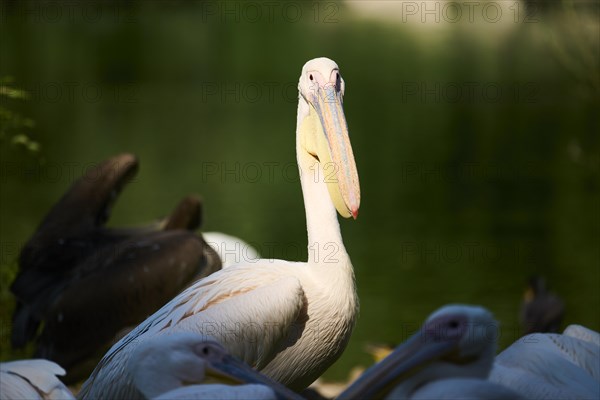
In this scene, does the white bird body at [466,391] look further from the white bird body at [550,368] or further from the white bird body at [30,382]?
the white bird body at [30,382]

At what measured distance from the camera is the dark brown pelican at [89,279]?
4879mm

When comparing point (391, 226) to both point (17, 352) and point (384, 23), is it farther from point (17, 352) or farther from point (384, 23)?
point (384, 23)

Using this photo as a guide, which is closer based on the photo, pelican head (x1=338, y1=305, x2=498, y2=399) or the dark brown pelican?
pelican head (x1=338, y1=305, x2=498, y2=399)

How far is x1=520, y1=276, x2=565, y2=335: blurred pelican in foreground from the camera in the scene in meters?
6.97

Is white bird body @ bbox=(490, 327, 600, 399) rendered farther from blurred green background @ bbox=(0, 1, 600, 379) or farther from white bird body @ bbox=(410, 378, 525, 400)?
blurred green background @ bbox=(0, 1, 600, 379)

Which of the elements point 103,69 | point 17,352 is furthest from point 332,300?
point 103,69

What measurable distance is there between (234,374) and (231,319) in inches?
26.3

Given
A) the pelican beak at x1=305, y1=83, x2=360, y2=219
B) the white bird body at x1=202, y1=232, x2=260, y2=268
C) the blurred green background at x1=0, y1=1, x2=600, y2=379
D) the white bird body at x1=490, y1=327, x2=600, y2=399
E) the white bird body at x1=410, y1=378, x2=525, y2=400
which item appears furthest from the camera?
the blurred green background at x1=0, y1=1, x2=600, y2=379

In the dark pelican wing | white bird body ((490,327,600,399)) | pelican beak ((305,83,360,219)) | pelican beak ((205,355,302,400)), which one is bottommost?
the dark pelican wing

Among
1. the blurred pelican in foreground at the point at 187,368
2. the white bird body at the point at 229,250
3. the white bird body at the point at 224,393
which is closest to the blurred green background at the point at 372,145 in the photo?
the white bird body at the point at 229,250

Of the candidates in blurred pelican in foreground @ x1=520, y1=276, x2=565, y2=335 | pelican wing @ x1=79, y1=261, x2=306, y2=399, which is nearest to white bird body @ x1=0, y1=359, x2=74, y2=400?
pelican wing @ x1=79, y1=261, x2=306, y2=399

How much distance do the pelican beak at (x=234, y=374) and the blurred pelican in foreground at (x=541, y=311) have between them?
4.54 meters

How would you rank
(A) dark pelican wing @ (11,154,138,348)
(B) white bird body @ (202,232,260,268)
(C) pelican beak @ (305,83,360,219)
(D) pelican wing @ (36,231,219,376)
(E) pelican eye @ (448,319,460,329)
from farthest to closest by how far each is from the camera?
(B) white bird body @ (202,232,260,268) < (A) dark pelican wing @ (11,154,138,348) < (D) pelican wing @ (36,231,219,376) < (C) pelican beak @ (305,83,360,219) < (E) pelican eye @ (448,319,460,329)

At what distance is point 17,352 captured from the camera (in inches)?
212
